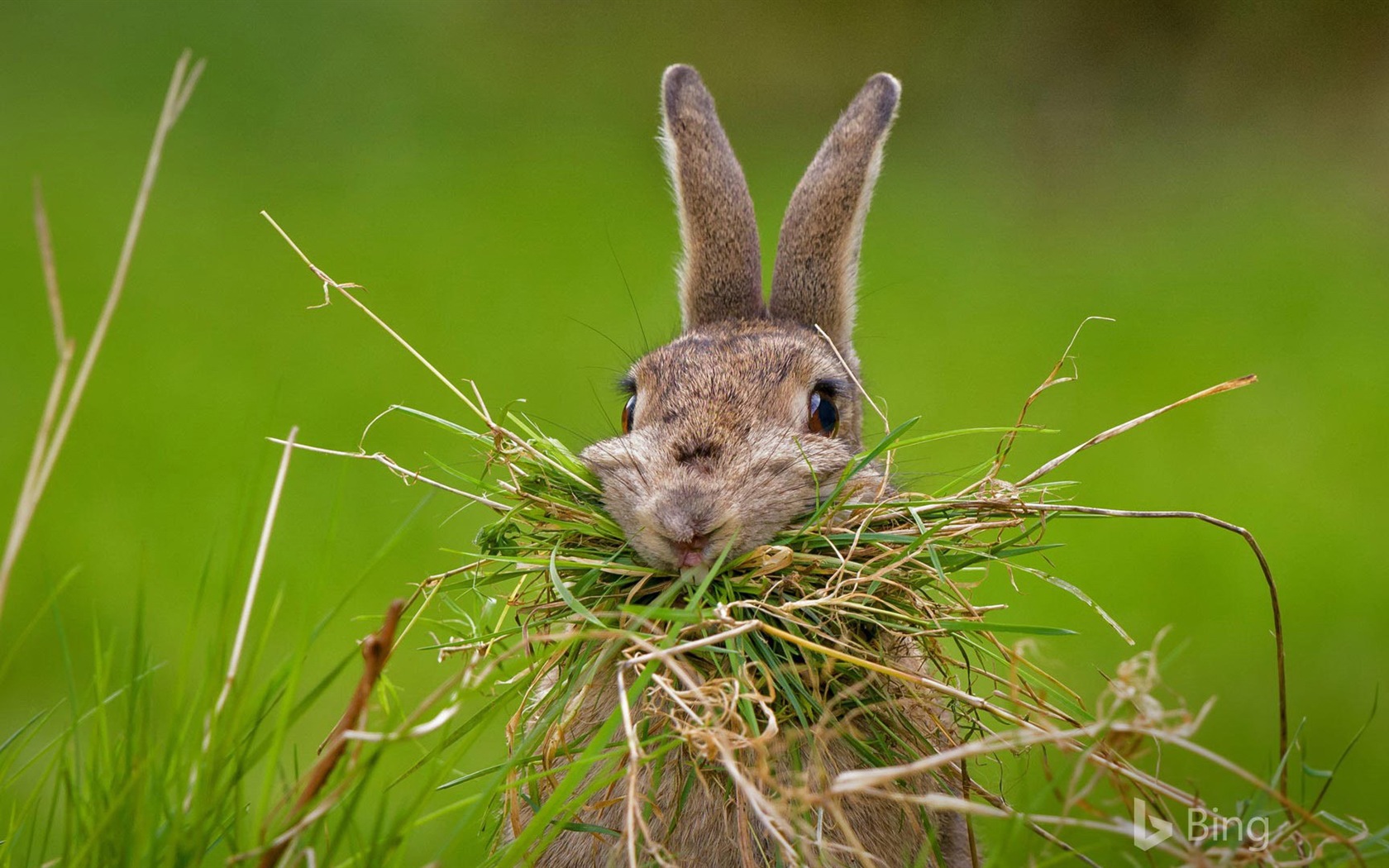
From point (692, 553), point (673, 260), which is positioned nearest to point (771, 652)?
point (692, 553)

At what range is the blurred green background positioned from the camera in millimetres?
5020

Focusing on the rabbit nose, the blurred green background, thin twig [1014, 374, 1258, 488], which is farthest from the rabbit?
the blurred green background

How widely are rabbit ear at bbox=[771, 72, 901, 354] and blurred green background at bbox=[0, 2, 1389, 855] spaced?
0.44 m

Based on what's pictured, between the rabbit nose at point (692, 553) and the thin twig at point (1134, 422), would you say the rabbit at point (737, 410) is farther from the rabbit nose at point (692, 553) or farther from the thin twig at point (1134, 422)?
the thin twig at point (1134, 422)

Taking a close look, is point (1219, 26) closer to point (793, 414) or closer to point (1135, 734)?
point (793, 414)

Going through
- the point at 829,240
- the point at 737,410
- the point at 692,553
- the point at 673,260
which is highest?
the point at 673,260

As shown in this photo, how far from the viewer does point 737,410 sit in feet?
8.29

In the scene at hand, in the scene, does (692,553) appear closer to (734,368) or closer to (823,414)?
(734,368)

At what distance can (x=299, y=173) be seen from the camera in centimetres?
801

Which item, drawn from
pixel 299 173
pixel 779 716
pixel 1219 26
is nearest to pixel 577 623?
pixel 779 716

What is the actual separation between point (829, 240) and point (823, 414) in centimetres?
70

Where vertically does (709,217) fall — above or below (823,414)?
above

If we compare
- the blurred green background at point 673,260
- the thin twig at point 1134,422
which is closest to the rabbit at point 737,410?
the thin twig at point 1134,422

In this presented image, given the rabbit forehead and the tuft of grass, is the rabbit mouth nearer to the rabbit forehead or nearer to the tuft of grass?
the tuft of grass
